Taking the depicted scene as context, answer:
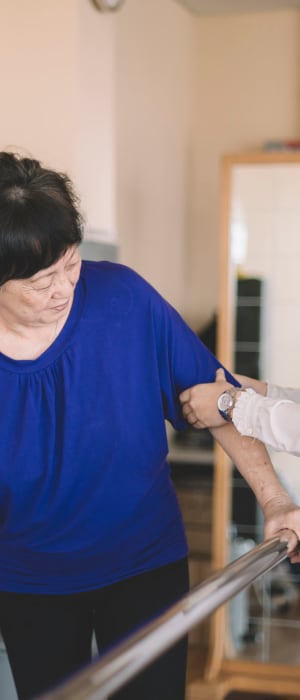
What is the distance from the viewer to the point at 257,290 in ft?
12.7

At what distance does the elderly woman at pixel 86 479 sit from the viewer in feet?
5.29

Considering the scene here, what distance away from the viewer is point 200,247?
4879 mm

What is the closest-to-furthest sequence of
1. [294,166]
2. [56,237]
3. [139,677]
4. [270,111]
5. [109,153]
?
[56,237]
[139,677]
[109,153]
[294,166]
[270,111]

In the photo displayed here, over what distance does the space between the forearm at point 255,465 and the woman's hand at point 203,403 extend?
0.13 ft

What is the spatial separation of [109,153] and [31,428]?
4.74 feet

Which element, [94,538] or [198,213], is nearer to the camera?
[94,538]

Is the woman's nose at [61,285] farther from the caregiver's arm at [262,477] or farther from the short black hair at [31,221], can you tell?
the caregiver's arm at [262,477]

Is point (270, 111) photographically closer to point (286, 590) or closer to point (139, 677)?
point (286, 590)

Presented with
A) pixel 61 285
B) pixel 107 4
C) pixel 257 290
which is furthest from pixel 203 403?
pixel 257 290

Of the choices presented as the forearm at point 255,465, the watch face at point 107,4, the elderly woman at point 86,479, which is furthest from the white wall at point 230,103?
the elderly woman at point 86,479

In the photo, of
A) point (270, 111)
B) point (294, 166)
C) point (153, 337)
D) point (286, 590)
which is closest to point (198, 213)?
point (270, 111)

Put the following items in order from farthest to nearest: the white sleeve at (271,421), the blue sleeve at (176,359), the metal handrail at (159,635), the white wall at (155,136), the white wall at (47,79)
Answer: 1. the white wall at (155,136)
2. the white wall at (47,79)
3. the blue sleeve at (176,359)
4. the white sleeve at (271,421)
5. the metal handrail at (159,635)

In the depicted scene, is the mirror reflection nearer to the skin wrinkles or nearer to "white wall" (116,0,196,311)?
"white wall" (116,0,196,311)

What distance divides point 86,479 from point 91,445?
0.06 meters
